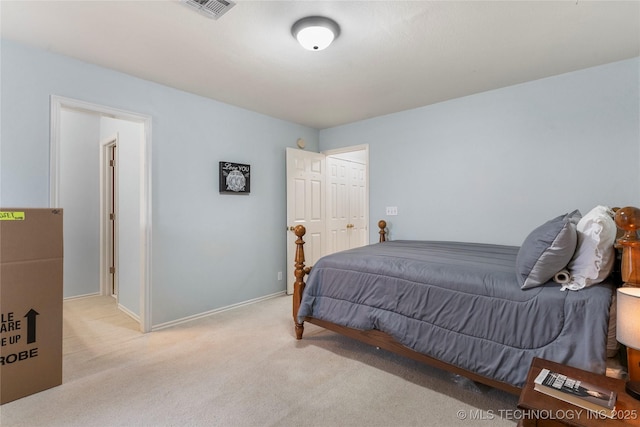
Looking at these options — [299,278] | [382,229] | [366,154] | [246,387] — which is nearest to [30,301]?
[246,387]

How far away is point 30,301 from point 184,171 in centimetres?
165

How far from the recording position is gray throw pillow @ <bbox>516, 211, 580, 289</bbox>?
1569mm

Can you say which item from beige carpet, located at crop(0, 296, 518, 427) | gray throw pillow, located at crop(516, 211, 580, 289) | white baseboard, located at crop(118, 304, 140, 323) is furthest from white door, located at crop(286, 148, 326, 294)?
gray throw pillow, located at crop(516, 211, 580, 289)

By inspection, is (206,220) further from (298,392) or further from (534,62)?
(534,62)

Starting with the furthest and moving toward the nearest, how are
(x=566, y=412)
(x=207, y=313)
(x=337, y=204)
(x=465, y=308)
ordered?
1. (x=337, y=204)
2. (x=207, y=313)
3. (x=465, y=308)
4. (x=566, y=412)

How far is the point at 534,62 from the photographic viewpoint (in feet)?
8.36

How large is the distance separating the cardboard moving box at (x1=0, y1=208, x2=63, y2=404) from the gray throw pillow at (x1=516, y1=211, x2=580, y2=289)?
2837mm

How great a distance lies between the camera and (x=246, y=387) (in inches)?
78.8

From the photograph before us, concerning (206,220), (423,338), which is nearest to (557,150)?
(423,338)

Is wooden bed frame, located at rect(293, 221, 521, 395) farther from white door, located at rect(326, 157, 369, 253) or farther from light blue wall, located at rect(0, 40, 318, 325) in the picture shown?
white door, located at rect(326, 157, 369, 253)

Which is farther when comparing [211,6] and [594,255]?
[211,6]

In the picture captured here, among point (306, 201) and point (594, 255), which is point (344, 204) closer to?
point (306, 201)

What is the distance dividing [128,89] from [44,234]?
150 centimetres

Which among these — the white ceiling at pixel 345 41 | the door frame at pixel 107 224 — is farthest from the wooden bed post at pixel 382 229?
the door frame at pixel 107 224
